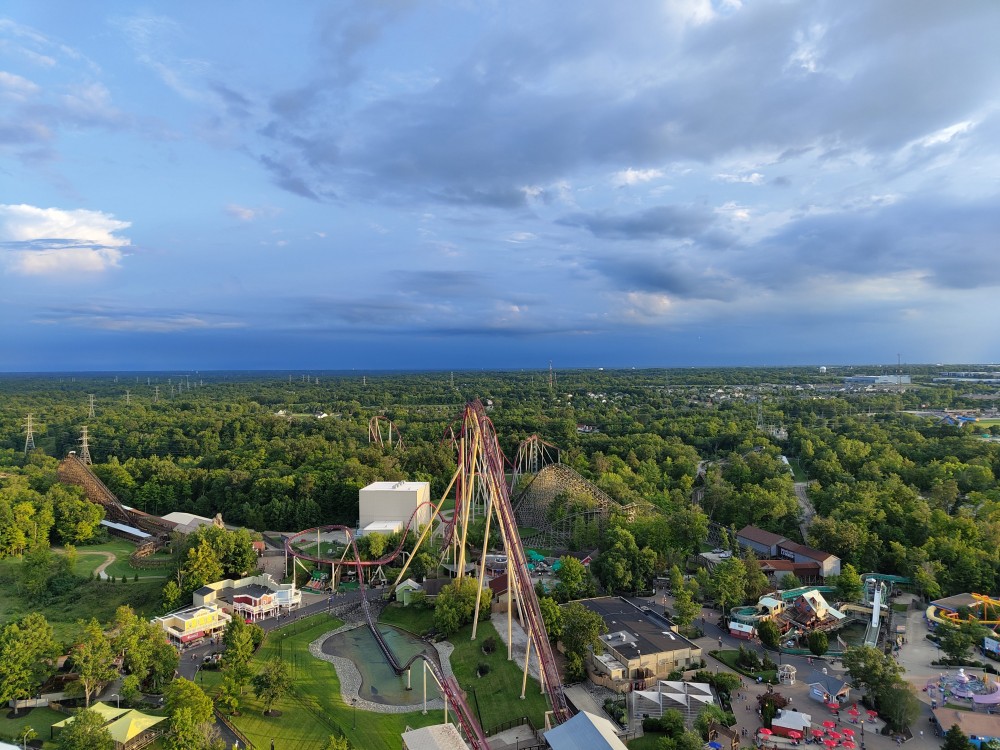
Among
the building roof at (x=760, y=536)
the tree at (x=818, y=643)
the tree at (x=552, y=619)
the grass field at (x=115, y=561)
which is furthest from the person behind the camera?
the building roof at (x=760, y=536)

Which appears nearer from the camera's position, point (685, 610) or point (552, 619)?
point (552, 619)

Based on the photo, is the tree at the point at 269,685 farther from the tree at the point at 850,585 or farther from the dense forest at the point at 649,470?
the tree at the point at 850,585

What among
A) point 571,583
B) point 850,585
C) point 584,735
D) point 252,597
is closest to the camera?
point 584,735

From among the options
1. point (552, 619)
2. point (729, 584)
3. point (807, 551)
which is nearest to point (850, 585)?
point (807, 551)

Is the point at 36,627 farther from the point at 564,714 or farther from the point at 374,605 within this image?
the point at 564,714

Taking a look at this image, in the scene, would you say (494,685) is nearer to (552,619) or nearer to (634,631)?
(552,619)

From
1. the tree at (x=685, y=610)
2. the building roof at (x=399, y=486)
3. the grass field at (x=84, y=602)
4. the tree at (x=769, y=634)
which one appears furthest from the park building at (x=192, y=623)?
the tree at (x=769, y=634)

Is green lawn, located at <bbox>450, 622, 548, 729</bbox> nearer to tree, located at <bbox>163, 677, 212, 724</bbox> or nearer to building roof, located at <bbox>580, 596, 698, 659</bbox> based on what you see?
building roof, located at <bbox>580, 596, 698, 659</bbox>

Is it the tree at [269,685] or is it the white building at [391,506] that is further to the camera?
the white building at [391,506]
